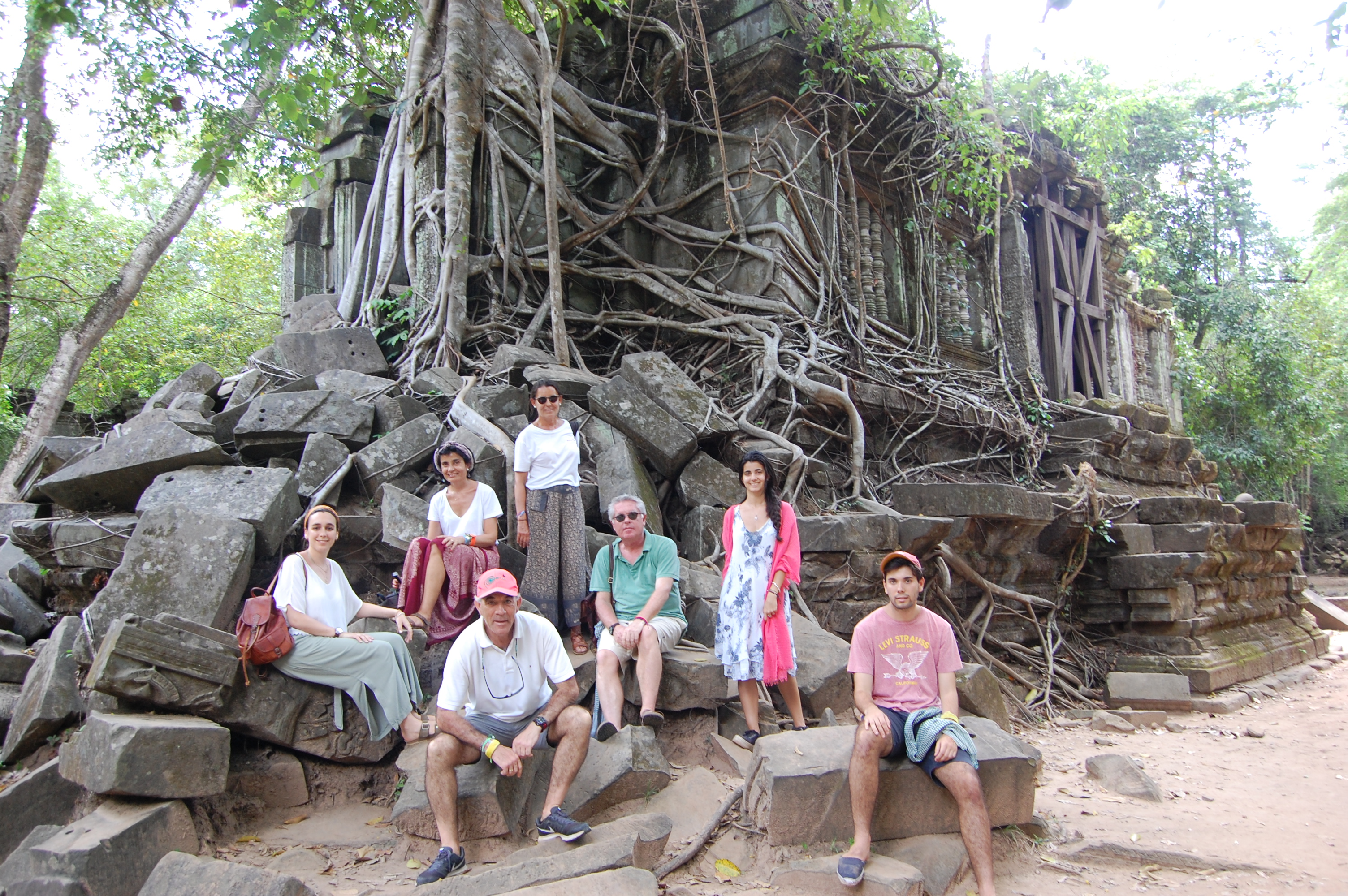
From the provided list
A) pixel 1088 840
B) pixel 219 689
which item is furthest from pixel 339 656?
pixel 1088 840

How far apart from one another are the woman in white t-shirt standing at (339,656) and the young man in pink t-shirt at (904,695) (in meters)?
1.81

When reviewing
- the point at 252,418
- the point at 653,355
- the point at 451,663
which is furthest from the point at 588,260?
the point at 451,663

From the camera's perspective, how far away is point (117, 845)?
2836mm

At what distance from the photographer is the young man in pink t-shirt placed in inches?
118

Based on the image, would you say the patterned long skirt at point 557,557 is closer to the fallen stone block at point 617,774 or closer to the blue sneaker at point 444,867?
the fallen stone block at point 617,774

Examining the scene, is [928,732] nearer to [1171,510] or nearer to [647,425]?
[647,425]

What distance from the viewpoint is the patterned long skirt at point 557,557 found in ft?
14.0

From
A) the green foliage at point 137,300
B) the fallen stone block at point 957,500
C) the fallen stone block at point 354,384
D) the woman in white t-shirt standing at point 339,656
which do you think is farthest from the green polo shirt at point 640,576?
the green foliage at point 137,300

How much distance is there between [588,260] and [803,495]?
127 inches

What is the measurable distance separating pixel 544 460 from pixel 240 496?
1626 mm

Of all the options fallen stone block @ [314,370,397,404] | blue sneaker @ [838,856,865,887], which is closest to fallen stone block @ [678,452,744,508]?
fallen stone block @ [314,370,397,404]

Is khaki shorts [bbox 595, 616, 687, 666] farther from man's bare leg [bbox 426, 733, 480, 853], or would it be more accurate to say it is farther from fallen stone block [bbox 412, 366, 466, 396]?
fallen stone block [bbox 412, 366, 466, 396]

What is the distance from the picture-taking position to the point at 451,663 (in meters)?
3.24

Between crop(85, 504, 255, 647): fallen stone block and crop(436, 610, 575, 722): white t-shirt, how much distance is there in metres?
1.42
